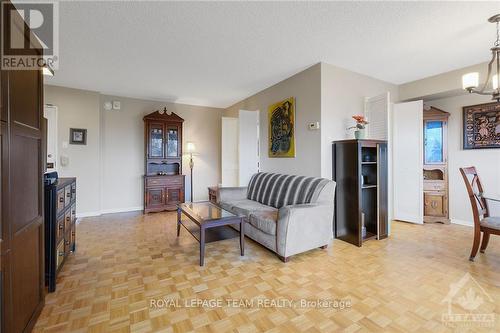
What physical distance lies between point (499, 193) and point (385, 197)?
1.96 meters

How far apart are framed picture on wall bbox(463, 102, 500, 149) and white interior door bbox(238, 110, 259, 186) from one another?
369 centimetres

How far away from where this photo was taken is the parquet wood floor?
4.98 ft

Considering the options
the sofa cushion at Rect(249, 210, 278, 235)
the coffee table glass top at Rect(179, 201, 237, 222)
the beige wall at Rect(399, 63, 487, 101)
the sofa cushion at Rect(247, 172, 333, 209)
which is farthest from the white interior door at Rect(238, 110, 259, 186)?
the beige wall at Rect(399, 63, 487, 101)

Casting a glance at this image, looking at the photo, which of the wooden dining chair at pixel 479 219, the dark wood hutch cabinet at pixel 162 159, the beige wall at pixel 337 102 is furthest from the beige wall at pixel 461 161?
the dark wood hutch cabinet at pixel 162 159

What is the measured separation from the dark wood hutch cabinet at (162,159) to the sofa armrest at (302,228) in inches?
126

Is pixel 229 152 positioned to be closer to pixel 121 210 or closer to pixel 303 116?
pixel 303 116

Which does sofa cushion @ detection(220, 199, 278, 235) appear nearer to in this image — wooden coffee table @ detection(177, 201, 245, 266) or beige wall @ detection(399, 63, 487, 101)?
wooden coffee table @ detection(177, 201, 245, 266)

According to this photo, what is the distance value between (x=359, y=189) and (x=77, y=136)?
5.02 m

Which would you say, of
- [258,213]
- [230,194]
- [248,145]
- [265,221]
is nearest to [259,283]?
[265,221]

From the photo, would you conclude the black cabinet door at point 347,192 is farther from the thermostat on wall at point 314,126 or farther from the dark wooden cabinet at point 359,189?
the thermostat on wall at point 314,126

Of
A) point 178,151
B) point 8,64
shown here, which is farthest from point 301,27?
point 178,151

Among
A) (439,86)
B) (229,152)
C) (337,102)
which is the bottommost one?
(229,152)

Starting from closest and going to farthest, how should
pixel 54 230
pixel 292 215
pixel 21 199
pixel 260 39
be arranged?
pixel 21 199, pixel 54 230, pixel 292 215, pixel 260 39

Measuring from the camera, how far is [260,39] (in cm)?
256
